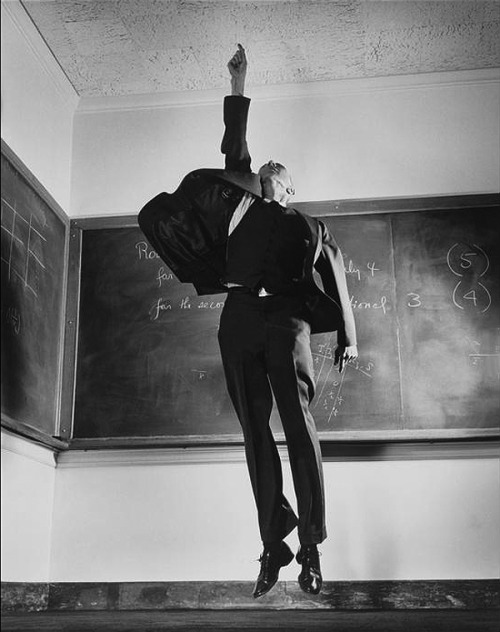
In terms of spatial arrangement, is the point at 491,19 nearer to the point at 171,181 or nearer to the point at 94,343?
the point at 171,181

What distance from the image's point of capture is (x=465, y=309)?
174 inches

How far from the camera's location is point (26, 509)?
4043 mm

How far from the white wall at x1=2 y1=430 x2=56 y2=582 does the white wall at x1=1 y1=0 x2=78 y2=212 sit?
139 centimetres

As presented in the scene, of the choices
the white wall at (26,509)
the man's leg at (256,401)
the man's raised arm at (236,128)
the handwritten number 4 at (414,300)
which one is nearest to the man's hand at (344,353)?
the man's leg at (256,401)

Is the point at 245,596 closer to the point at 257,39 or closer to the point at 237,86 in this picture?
the point at 237,86

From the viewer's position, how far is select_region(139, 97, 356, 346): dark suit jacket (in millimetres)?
3430

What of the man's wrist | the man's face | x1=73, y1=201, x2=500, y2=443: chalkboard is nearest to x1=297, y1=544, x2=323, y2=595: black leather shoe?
x1=73, y1=201, x2=500, y2=443: chalkboard

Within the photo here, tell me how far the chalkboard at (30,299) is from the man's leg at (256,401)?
3.66 feet

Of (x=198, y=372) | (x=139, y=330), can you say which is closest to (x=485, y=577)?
(x=198, y=372)

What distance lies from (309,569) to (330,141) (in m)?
2.41

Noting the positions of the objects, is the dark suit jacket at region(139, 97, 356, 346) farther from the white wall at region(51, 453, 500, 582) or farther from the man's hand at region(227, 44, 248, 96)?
the white wall at region(51, 453, 500, 582)

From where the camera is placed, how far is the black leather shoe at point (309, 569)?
3.20 metres

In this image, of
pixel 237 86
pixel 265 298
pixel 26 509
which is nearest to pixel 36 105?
pixel 237 86

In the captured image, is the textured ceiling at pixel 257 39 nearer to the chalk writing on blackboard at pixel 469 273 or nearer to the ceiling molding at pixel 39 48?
the ceiling molding at pixel 39 48
